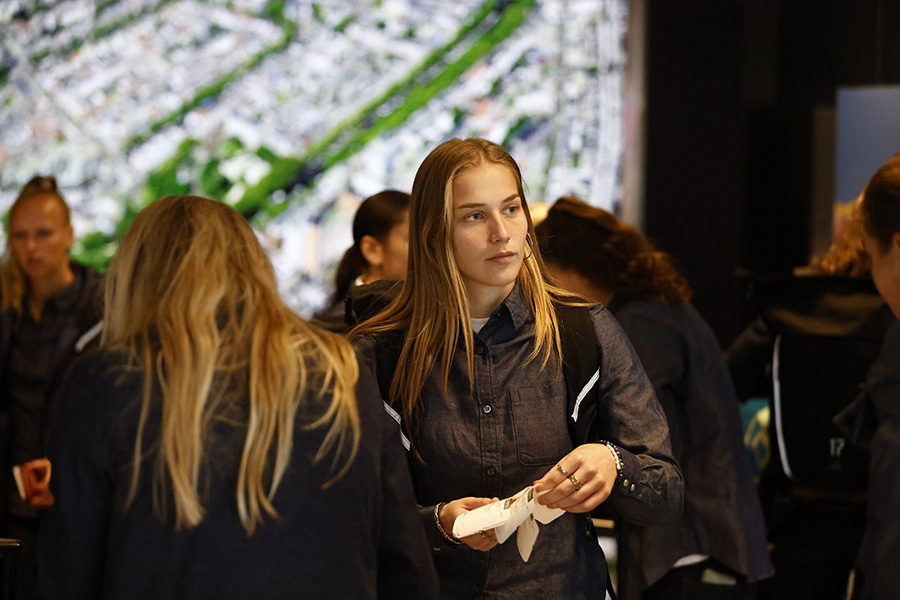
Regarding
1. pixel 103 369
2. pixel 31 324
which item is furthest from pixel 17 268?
pixel 103 369

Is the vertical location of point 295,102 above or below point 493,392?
above

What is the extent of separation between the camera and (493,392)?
5.92 feet

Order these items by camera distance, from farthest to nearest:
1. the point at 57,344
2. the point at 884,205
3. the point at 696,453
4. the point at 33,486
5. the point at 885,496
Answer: the point at 57,344, the point at 33,486, the point at 696,453, the point at 884,205, the point at 885,496

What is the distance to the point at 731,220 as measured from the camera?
480 cm

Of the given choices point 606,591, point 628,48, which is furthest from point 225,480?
point 628,48

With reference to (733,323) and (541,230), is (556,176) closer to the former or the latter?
(733,323)

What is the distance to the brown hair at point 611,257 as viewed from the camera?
8.60ft

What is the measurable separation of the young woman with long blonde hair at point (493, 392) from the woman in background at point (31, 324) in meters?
1.77

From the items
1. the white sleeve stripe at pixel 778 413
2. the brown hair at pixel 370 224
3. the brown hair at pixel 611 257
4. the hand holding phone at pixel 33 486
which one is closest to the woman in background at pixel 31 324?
the hand holding phone at pixel 33 486

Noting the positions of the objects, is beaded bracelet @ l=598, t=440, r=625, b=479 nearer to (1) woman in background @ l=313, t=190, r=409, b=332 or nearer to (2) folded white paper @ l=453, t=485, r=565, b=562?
(2) folded white paper @ l=453, t=485, r=565, b=562

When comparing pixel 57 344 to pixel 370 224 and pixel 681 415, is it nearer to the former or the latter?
pixel 370 224

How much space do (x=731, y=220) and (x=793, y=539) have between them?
6.87 feet

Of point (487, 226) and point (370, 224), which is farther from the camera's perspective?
point (370, 224)

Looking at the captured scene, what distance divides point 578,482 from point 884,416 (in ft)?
2.98
